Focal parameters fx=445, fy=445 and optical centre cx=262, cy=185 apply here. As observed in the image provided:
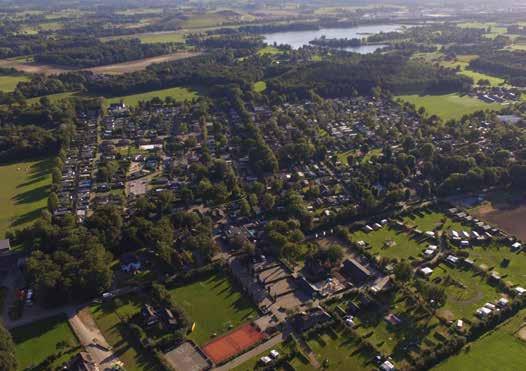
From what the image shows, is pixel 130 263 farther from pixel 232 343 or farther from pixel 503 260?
pixel 503 260

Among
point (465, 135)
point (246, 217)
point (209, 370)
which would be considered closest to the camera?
point (209, 370)

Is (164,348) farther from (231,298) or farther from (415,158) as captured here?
(415,158)

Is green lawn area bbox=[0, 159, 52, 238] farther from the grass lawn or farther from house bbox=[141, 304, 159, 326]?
the grass lawn

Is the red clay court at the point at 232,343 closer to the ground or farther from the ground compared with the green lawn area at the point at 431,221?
closer to the ground

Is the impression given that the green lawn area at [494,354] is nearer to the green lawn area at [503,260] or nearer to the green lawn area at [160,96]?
the green lawn area at [503,260]

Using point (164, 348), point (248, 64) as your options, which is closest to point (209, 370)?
point (164, 348)

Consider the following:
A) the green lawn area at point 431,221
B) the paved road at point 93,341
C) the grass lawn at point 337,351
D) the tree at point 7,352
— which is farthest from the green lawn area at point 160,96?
the grass lawn at point 337,351

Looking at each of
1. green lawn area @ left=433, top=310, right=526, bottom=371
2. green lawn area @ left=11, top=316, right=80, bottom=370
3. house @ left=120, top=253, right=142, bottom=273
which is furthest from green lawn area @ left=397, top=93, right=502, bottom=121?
green lawn area @ left=11, top=316, right=80, bottom=370
